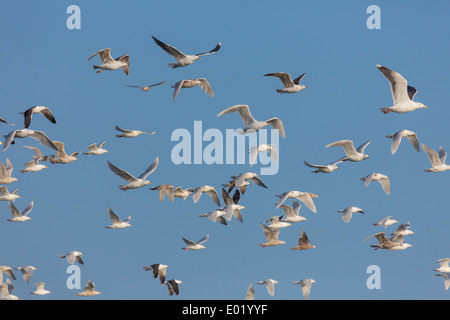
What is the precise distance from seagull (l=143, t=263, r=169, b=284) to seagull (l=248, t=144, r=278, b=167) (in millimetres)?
5399

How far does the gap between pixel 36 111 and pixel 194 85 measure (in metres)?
5.82

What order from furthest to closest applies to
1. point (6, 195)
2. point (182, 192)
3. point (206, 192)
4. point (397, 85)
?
point (6, 195), point (182, 192), point (206, 192), point (397, 85)

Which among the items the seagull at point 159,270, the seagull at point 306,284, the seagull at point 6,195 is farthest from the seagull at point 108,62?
the seagull at point 306,284

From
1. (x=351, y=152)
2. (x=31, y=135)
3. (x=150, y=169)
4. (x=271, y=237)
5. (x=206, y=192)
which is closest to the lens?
(x=150, y=169)

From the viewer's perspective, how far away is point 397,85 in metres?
33.4

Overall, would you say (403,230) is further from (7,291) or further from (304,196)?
(7,291)

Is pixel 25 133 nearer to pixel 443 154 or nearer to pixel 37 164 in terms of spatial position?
pixel 37 164

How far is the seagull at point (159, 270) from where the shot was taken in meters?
37.1

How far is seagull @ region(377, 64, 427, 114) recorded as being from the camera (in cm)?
3300

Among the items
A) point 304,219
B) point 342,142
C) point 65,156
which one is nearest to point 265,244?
point 304,219

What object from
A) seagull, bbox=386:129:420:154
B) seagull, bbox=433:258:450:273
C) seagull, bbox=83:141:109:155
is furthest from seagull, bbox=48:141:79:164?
seagull, bbox=433:258:450:273

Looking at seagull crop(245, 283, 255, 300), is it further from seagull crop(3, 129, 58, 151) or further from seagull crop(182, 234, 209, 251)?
seagull crop(3, 129, 58, 151)

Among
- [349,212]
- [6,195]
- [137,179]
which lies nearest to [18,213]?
[6,195]

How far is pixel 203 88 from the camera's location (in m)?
37.3
